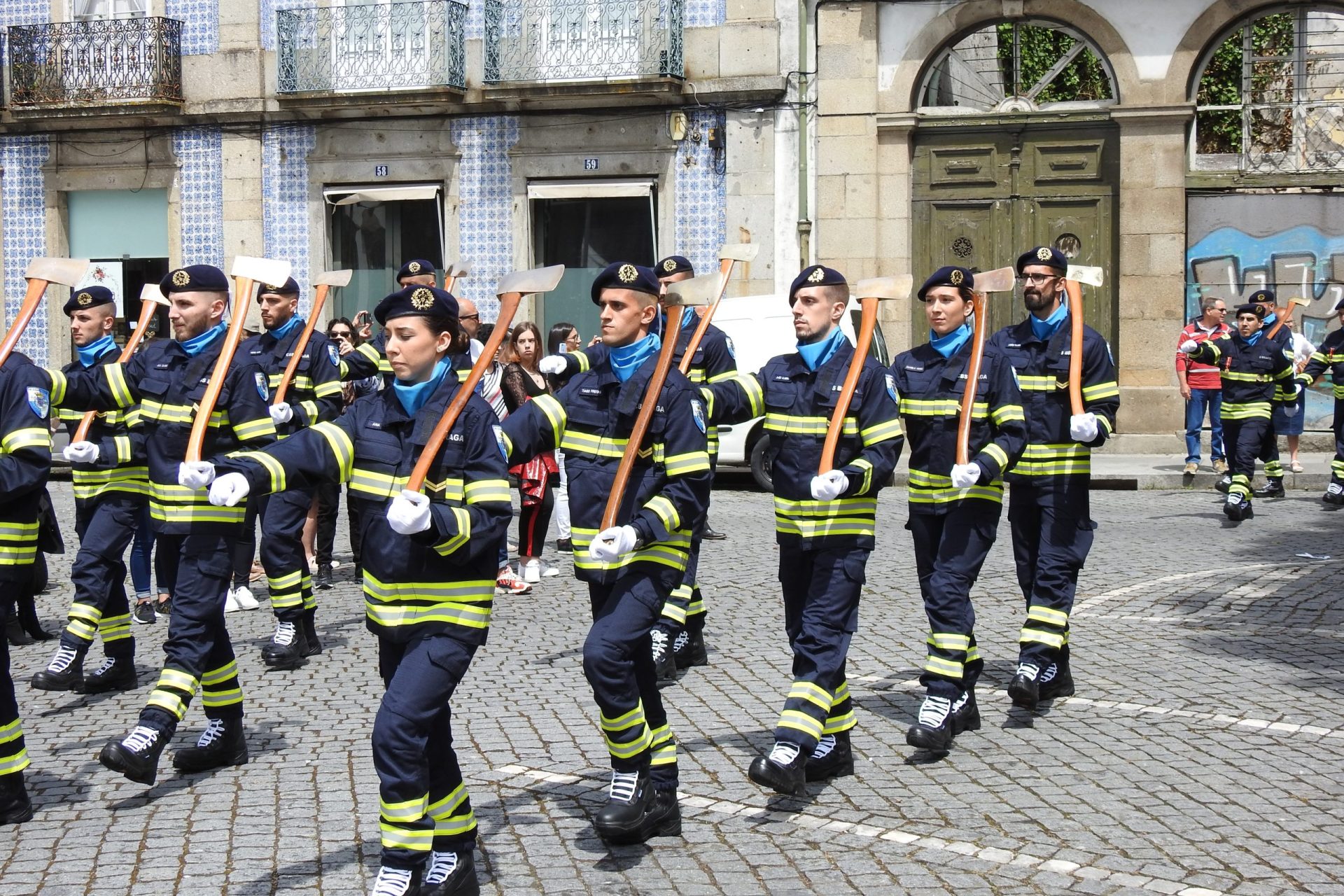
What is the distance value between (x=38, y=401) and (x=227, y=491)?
1666 millimetres

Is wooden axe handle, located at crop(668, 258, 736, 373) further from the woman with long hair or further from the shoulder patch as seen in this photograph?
the woman with long hair

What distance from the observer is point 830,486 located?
18.7 feet

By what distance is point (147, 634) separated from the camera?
939cm

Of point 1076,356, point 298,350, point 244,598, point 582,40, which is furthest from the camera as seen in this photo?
point 582,40

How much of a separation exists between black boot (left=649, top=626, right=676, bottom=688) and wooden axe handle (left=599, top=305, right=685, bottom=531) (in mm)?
2301

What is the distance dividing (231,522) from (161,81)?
17.7 metres

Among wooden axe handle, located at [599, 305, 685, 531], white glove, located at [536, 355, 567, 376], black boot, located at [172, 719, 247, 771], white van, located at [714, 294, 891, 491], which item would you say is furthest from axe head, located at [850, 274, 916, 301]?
white van, located at [714, 294, 891, 491]

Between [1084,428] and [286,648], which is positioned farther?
[286,648]

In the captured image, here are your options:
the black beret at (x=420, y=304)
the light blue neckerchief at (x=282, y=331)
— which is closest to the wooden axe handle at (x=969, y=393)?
the black beret at (x=420, y=304)

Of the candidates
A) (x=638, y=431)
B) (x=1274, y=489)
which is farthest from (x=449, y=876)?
(x=1274, y=489)

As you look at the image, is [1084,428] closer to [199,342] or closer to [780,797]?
[780,797]

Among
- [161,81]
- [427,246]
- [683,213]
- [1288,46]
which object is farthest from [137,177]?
[1288,46]

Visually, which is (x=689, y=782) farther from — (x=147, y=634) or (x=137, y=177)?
(x=137, y=177)

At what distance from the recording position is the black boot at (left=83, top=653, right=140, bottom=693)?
7.82m
